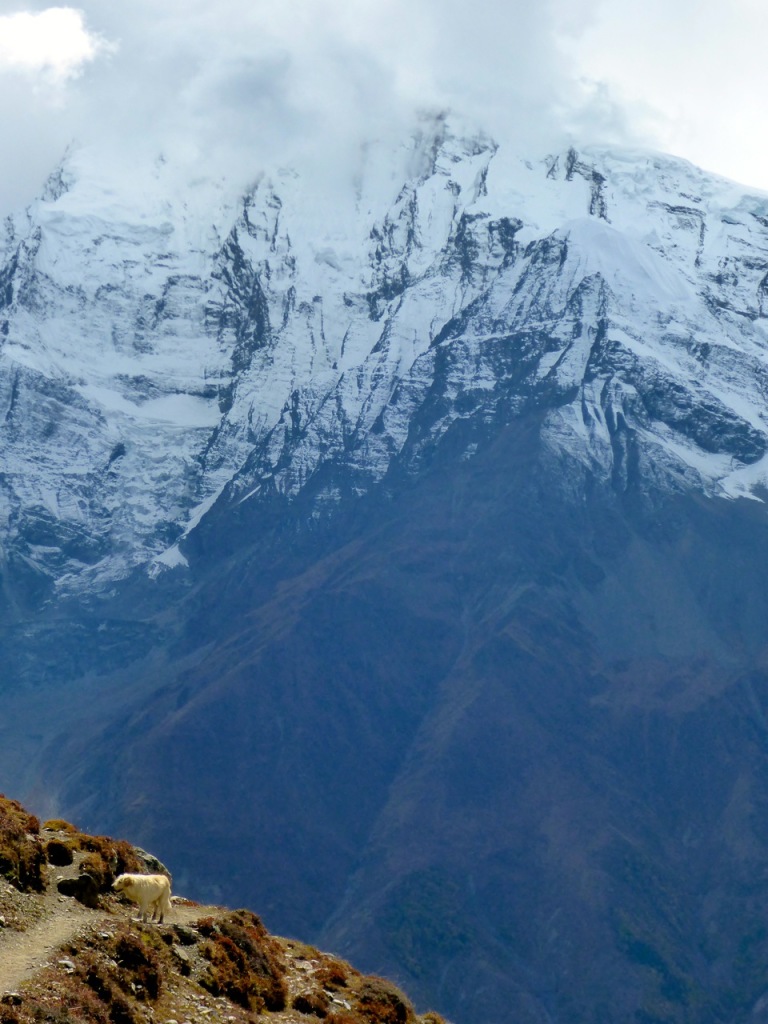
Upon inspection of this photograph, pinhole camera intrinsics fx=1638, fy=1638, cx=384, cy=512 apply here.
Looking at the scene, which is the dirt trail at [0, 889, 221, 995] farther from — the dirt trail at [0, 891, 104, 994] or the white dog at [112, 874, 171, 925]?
the white dog at [112, 874, 171, 925]

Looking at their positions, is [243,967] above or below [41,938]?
above

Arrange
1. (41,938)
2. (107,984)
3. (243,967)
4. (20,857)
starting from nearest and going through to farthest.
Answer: (107,984) → (41,938) → (20,857) → (243,967)

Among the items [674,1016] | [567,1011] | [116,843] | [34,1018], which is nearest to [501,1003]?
[567,1011]

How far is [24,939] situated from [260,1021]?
6875 millimetres

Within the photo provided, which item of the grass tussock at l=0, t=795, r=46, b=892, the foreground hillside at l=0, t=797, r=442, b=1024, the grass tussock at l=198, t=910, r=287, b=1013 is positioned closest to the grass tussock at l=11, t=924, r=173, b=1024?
the foreground hillside at l=0, t=797, r=442, b=1024

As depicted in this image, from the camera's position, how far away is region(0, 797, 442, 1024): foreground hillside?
40125 millimetres

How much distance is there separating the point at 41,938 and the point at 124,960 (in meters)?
2.23

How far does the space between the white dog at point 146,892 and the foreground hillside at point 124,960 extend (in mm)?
503

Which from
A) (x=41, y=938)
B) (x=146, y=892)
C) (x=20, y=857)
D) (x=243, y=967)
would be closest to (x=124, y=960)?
(x=41, y=938)

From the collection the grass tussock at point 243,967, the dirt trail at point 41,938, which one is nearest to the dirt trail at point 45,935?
the dirt trail at point 41,938

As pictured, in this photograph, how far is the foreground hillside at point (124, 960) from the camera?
132 feet

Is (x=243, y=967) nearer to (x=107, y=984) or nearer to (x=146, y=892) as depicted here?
(x=146, y=892)

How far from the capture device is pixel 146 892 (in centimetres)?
4809

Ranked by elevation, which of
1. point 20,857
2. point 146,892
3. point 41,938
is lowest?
point 41,938
